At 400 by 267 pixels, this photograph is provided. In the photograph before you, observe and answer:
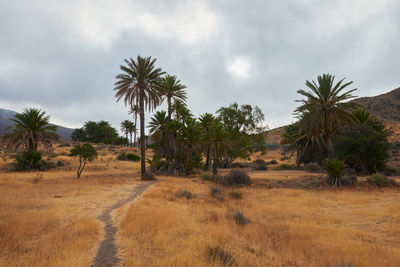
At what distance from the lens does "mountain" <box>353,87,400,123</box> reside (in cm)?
7070

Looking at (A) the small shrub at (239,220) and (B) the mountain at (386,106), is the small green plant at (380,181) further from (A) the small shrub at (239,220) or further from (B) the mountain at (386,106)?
(B) the mountain at (386,106)

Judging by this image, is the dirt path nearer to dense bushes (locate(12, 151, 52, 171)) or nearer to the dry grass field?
the dry grass field

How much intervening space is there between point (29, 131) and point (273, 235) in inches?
1338

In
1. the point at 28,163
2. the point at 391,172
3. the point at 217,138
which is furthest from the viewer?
the point at 28,163

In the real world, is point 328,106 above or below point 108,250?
above

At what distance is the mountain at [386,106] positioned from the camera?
232ft

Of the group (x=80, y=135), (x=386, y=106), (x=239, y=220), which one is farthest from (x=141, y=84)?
(x=386, y=106)

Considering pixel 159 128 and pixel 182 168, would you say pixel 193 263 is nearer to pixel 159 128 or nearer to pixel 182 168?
pixel 182 168

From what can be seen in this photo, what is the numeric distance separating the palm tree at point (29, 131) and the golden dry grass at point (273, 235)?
27.6 metres

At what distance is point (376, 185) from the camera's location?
16531 mm

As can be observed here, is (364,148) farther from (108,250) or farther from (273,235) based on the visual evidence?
(108,250)

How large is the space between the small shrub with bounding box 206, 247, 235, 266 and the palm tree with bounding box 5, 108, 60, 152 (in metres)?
32.7

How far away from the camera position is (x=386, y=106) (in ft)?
259

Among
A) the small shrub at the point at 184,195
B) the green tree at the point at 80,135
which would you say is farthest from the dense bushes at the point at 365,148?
the green tree at the point at 80,135
